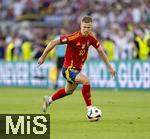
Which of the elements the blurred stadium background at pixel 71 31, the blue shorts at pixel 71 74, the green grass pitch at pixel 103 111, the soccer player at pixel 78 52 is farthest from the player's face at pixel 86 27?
the blurred stadium background at pixel 71 31

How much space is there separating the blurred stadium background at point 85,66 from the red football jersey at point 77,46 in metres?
1.21

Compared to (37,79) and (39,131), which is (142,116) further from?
(37,79)

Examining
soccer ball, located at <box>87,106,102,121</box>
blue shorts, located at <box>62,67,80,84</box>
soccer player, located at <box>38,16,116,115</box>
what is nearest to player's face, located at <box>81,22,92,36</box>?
soccer player, located at <box>38,16,116,115</box>

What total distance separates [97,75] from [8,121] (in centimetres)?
1493

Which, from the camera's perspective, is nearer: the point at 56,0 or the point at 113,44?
the point at 113,44

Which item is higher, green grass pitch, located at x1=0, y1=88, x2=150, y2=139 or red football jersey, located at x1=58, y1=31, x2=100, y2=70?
red football jersey, located at x1=58, y1=31, x2=100, y2=70

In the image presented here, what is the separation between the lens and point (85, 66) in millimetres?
28234

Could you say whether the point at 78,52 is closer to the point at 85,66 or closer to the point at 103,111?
the point at 103,111

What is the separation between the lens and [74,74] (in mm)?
14875

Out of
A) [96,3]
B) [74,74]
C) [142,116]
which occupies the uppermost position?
[96,3]

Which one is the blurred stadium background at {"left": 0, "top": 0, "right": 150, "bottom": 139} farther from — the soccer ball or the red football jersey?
the red football jersey

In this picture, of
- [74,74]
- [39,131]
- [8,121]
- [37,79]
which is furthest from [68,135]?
[37,79]

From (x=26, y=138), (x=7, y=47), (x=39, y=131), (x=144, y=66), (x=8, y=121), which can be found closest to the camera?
(x=26, y=138)

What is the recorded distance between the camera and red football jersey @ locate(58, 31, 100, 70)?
48.2ft
